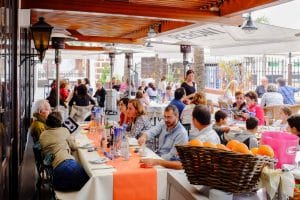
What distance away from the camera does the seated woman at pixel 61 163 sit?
4.18 m

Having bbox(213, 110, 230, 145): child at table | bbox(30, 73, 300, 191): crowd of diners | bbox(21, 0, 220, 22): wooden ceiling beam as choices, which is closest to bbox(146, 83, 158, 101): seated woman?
bbox(30, 73, 300, 191): crowd of diners

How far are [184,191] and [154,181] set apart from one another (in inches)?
67.5

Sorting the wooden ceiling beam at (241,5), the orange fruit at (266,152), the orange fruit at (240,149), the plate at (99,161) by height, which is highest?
the wooden ceiling beam at (241,5)

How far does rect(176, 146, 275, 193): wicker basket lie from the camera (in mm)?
1596

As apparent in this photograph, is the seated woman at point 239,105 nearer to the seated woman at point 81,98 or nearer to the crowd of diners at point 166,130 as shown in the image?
the crowd of diners at point 166,130

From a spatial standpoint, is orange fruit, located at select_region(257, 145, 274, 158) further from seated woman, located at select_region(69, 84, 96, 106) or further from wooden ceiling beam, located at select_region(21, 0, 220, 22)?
seated woman, located at select_region(69, 84, 96, 106)

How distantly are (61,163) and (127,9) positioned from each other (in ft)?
9.34

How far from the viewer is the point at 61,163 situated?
4.25 metres

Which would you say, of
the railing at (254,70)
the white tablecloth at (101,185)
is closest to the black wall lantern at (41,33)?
the white tablecloth at (101,185)

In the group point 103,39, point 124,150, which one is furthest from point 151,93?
point 124,150

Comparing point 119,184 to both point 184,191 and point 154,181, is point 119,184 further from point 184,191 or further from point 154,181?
point 184,191

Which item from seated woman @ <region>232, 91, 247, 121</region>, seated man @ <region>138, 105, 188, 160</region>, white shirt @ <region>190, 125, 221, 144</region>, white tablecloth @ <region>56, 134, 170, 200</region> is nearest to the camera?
white tablecloth @ <region>56, 134, 170, 200</region>

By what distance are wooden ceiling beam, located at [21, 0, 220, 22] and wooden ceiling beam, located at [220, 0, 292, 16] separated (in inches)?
9.3

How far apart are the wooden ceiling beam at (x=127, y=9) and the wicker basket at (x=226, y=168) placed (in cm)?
449
